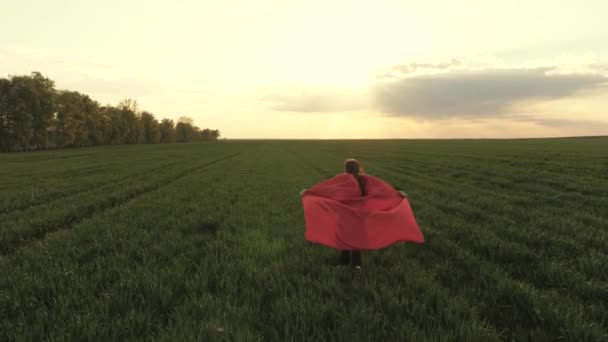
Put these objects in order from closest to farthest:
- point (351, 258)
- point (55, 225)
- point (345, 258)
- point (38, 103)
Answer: point (351, 258) → point (345, 258) → point (55, 225) → point (38, 103)

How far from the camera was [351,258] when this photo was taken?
4.71 metres

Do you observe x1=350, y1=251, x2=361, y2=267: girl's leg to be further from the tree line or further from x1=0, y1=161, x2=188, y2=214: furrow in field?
the tree line

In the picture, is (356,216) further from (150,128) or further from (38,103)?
(150,128)

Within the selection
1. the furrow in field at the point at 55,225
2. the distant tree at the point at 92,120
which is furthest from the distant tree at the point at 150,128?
the furrow in field at the point at 55,225

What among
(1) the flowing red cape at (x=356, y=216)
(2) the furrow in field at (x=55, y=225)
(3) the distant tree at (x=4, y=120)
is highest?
(3) the distant tree at (x=4, y=120)

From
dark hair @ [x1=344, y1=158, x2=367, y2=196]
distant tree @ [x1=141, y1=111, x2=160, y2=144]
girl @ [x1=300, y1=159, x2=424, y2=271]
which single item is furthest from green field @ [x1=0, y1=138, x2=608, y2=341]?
distant tree @ [x1=141, y1=111, x2=160, y2=144]

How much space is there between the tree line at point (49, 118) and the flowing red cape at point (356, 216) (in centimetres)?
8138

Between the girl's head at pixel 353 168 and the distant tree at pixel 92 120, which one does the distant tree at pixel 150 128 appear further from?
the girl's head at pixel 353 168

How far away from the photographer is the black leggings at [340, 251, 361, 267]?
4.72 m

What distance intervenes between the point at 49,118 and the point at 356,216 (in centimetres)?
8551

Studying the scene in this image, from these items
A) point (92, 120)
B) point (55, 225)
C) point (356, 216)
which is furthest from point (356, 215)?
point (92, 120)

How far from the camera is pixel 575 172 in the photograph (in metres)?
17.8

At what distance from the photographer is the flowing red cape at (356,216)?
3.89 metres

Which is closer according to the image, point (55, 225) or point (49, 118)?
point (55, 225)
